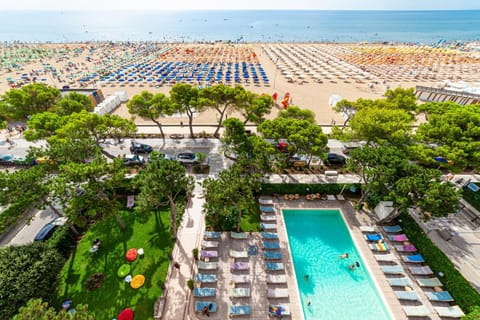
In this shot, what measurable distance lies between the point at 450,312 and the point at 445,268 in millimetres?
3116

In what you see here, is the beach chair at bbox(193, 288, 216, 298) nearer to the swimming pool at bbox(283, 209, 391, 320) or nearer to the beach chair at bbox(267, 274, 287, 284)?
the beach chair at bbox(267, 274, 287, 284)

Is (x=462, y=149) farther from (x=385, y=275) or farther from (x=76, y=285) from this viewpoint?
(x=76, y=285)

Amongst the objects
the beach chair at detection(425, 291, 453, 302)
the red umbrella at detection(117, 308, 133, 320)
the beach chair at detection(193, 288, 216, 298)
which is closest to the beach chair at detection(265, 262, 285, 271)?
the beach chair at detection(193, 288, 216, 298)

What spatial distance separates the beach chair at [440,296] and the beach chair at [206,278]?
15.9 m

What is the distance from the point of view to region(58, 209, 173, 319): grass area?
1497 centimetres

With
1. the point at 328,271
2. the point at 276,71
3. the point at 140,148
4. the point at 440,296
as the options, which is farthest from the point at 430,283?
the point at 276,71

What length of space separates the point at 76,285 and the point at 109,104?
34715 millimetres

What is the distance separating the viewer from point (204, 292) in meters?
15.4

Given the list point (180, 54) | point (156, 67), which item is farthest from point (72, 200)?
point (180, 54)

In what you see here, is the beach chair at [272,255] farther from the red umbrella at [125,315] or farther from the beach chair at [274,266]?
the red umbrella at [125,315]

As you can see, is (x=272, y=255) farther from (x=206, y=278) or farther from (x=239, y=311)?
(x=206, y=278)

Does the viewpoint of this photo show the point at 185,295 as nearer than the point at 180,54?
Yes

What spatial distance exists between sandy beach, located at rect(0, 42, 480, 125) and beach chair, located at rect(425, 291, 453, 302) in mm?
29314

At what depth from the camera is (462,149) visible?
2009 centimetres
